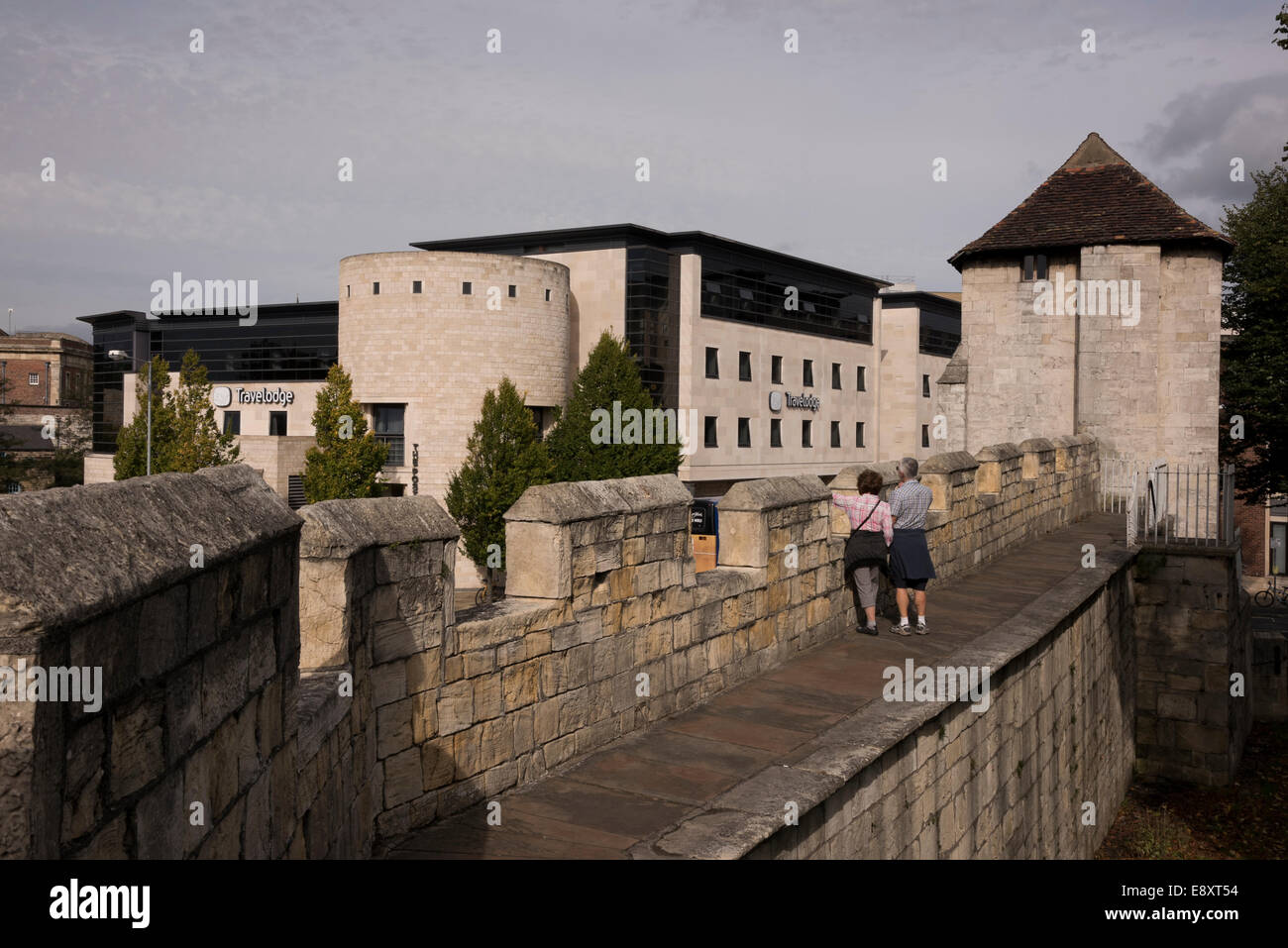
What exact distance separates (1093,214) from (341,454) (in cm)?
2306

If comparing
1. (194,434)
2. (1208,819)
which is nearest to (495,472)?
(194,434)

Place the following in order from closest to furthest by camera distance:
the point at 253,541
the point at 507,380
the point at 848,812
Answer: the point at 253,541
the point at 848,812
the point at 507,380

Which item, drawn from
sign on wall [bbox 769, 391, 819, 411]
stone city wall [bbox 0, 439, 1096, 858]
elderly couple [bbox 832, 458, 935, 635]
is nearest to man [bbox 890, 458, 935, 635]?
elderly couple [bbox 832, 458, 935, 635]

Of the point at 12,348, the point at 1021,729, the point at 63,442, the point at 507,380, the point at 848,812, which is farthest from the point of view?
the point at 12,348

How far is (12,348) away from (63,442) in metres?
20.5

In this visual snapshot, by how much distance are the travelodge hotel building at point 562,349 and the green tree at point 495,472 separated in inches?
167

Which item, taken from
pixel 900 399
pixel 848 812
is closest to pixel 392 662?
pixel 848 812

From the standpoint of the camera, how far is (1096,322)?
74.0ft

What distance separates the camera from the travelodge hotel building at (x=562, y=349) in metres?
40.0

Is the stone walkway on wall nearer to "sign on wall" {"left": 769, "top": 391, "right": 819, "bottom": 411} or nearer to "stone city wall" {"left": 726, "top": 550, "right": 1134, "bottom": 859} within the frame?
"stone city wall" {"left": 726, "top": 550, "right": 1134, "bottom": 859}

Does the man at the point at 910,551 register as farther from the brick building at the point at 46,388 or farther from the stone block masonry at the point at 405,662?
the brick building at the point at 46,388

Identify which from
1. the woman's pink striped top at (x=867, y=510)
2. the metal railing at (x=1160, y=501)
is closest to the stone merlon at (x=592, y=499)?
the woman's pink striped top at (x=867, y=510)

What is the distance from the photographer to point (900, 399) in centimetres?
5822
